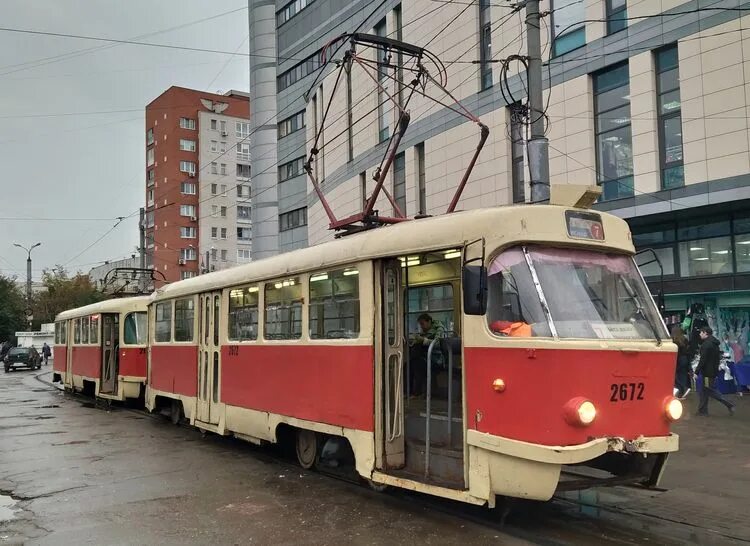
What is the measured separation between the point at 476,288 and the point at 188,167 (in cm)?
6762

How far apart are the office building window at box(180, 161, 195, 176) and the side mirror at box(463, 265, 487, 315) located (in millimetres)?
67193

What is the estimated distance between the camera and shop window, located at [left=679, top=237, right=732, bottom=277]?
1691 centimetres

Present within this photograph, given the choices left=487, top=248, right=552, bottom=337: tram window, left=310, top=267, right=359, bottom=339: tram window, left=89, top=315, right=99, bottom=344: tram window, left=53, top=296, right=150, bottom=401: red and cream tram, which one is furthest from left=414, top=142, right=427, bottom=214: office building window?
left=487, top=248, right=552, bottom=337: tram window

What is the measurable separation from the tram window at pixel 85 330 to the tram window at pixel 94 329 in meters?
0.42

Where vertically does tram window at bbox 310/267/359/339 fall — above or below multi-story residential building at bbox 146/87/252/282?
below

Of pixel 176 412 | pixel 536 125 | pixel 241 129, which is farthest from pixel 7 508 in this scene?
pixel 241 129

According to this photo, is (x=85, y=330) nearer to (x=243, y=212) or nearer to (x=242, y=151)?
(x=243, y=212)

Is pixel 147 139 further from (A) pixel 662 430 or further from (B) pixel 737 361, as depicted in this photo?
(A) pixel 662 430

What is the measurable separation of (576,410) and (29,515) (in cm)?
565

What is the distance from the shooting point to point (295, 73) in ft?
135

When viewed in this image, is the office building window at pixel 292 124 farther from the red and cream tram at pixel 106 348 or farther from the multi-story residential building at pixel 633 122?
the red and cream tram at pixel 106 348

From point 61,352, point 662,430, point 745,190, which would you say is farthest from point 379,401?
point 61,352

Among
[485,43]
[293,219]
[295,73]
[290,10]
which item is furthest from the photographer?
[293,219]

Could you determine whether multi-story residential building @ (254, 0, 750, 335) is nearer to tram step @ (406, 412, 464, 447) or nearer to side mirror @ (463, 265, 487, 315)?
tram step @ (406, 412, 464, 447)
